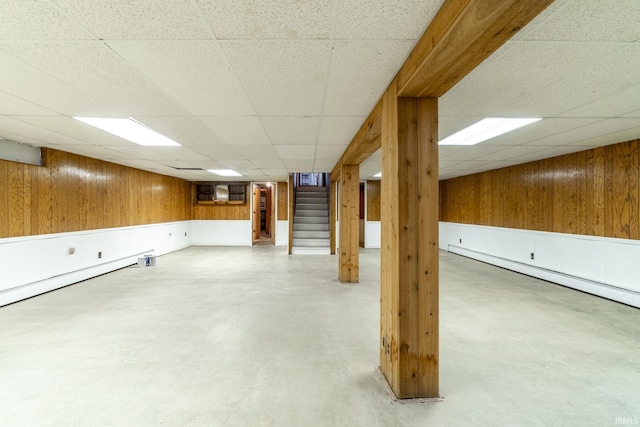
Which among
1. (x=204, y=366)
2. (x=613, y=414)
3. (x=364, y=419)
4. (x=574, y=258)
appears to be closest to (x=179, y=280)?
(x=204, y=366)

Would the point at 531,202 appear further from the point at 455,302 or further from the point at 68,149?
the point at 68,149

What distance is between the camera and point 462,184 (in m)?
7.46

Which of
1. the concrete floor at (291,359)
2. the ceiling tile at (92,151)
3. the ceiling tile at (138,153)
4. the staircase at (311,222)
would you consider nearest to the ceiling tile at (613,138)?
the concrete floor at (291,359)

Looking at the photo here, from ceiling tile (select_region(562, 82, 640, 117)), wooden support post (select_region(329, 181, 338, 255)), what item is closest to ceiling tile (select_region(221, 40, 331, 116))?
ceiling tile (select_region(562, 82, 640, 117))

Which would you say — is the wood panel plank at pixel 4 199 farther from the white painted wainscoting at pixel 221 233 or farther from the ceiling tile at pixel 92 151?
the white painted wainscoting at pixel 221 233

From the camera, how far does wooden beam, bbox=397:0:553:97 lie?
3.33 ft

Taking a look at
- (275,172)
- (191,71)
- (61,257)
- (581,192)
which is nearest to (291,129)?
(191,71)

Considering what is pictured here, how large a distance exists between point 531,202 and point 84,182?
820 centimetres

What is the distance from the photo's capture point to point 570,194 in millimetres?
4441

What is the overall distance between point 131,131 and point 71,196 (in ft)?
7.86

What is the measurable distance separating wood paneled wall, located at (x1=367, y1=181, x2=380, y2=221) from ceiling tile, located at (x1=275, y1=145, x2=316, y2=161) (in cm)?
451

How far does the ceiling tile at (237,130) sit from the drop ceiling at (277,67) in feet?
0.08

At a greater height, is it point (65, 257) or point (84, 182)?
point (84, 182)

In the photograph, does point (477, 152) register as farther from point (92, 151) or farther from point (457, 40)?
point (92, 151)
